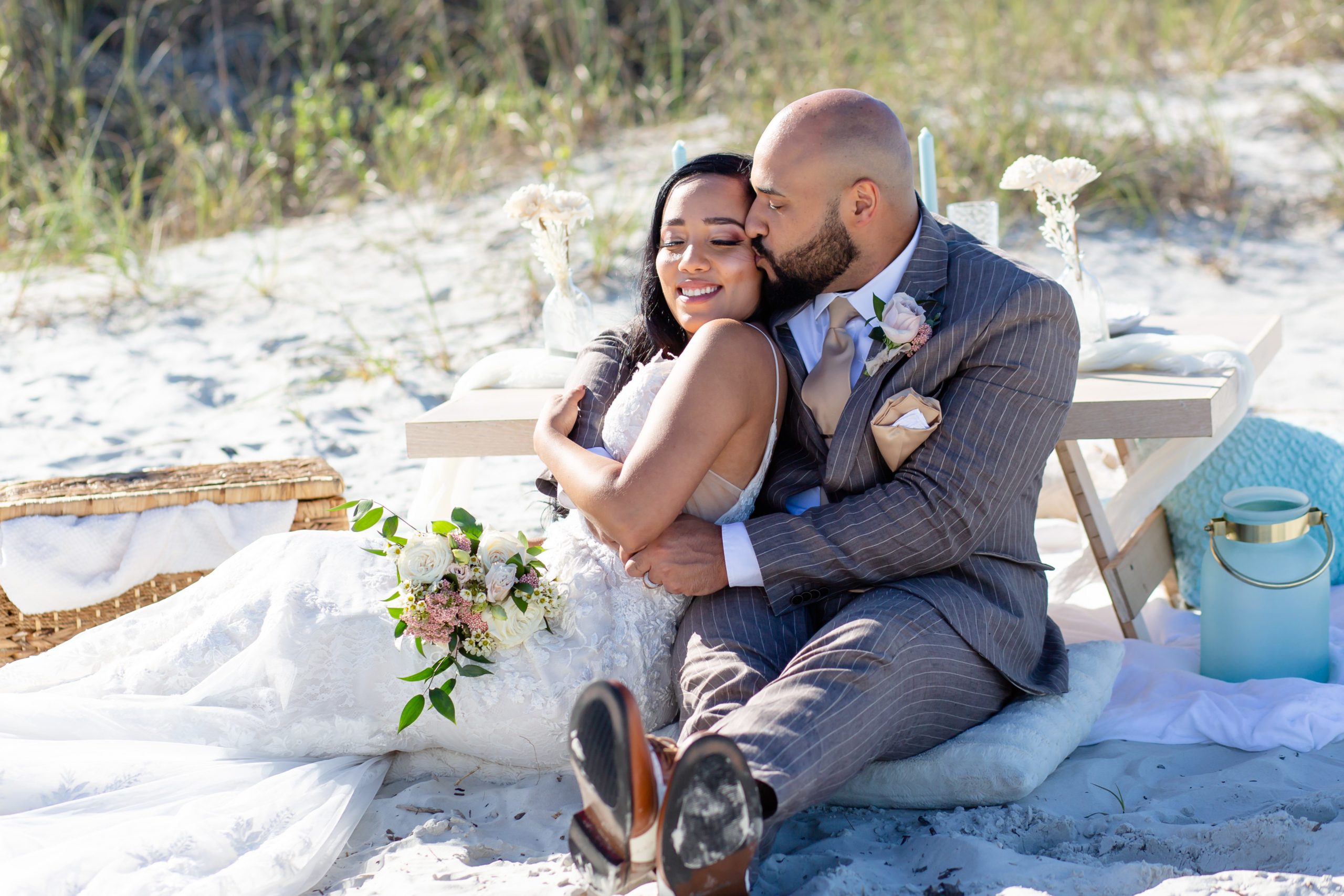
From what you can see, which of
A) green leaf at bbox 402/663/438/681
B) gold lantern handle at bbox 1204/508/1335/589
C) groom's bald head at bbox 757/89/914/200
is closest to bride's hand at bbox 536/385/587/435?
green leaf at bbox 402/663/438/681

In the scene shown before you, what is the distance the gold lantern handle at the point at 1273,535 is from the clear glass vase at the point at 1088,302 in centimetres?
66

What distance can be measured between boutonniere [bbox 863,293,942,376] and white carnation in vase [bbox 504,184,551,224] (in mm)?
1353

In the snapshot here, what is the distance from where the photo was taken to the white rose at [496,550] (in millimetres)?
2908

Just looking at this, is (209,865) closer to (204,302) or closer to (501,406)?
(501,406)

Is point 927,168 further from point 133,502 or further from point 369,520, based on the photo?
point 133,502

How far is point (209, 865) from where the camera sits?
2572 millimetres

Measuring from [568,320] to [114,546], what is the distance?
155cm

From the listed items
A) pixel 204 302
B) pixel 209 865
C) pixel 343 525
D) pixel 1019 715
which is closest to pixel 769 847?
pixel 1019 715

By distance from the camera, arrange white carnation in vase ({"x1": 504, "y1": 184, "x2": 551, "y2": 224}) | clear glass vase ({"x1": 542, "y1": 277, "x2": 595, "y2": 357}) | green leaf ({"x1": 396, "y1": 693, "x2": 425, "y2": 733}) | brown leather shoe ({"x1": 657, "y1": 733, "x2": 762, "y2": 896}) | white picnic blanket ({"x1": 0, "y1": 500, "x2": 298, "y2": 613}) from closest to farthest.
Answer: brown leather shoe ({"x1": 657, "y1": 733, "x2": 762, "y2": 896}), green leaf ({"x1": 396, "y1": 693, "x2": 425, "y2": 733}), white picnic blanket ({"x1": 0, "y1": 500, "x2": 298, "y2": 613}), white carnation in vase ({"x1": 504, "y1": 184, "x2": 551, "y2": 224}), clear glass vase ({"x1": 542, "y1": 277, "x2": 595, "y2": 357})

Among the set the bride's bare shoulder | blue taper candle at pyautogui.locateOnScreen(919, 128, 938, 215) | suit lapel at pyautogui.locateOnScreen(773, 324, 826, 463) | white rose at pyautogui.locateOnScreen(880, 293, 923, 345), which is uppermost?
blue taper candle at pyautogui.locateOnScreen(919, 128, 938, 215)

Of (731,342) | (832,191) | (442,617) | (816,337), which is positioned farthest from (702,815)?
(832,191)

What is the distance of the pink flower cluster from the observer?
9.30 ft

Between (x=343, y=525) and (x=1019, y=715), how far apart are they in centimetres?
221

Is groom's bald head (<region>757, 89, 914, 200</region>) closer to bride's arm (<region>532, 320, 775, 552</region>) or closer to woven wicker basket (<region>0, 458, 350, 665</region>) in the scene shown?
bride's arm (<region>532, 320, 775, 552</region>)
